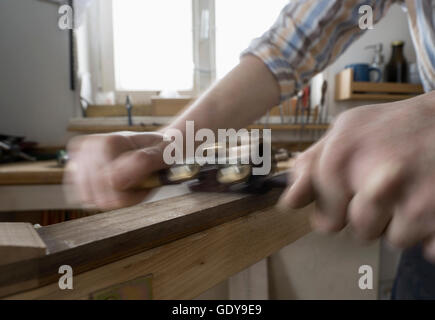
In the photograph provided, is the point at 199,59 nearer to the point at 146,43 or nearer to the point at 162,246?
the point at 146,43

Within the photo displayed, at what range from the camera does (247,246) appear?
249 mm

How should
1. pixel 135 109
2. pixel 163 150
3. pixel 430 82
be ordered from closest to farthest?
pixel 163 150
pixel 430 82
pixel 135 109

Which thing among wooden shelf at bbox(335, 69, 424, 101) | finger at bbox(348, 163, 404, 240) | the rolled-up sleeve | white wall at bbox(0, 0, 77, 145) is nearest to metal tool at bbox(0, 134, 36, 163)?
white wall at bbox(0, 0, 77, 145)

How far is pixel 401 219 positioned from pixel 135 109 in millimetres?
732

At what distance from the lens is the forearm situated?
1.40 ft

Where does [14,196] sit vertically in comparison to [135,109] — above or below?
below

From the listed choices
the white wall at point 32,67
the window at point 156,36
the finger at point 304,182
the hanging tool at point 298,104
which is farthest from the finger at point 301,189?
the hanging tool at point 298,104

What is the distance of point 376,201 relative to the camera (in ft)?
0.54

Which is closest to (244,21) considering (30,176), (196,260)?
(30,176)

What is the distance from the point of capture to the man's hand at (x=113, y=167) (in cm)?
25

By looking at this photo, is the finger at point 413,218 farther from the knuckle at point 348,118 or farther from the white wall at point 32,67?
the white wall at point 32,67

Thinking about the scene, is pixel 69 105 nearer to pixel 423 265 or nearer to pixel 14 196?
pixel 14 196

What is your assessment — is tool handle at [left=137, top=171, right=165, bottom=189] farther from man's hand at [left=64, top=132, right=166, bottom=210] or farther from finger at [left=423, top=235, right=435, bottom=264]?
finger at [left=423, top=235, right=435, bottom=264]

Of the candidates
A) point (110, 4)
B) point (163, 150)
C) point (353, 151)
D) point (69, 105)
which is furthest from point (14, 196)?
point (353, 151)
